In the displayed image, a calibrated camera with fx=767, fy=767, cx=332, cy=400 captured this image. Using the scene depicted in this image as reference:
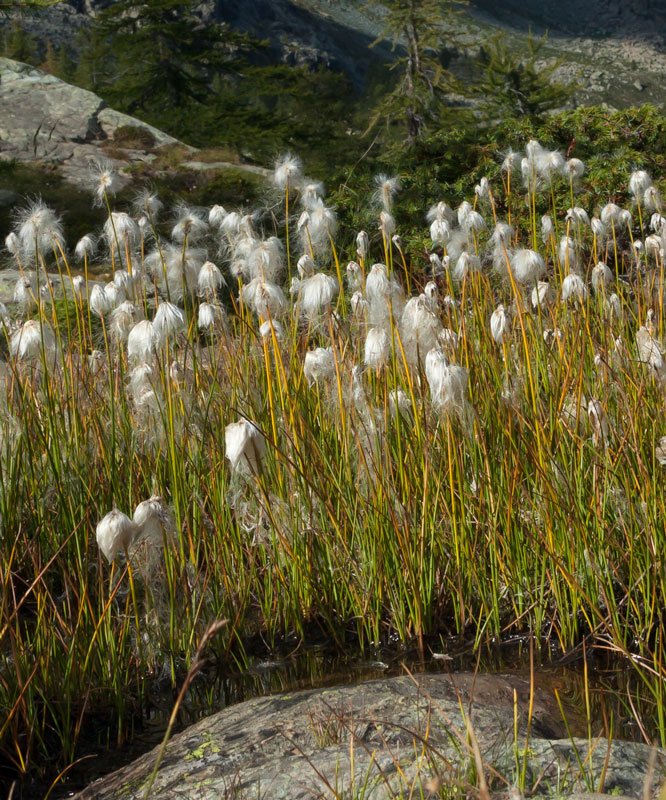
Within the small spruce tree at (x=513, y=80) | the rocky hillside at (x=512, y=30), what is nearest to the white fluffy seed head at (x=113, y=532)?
the small spruce tree at (x=513, y=80)

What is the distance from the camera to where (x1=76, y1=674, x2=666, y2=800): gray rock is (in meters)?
1.29

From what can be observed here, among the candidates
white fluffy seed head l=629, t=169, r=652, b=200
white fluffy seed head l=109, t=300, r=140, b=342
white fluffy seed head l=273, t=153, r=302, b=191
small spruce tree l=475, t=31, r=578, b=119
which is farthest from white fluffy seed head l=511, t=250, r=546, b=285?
small spruce tree l=475, t=31, r=578, b=119

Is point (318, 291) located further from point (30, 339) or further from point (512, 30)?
point (512, 30)

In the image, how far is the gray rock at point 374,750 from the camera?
129cm

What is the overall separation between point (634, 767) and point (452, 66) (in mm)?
85216

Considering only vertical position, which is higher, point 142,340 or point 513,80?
point 513,80

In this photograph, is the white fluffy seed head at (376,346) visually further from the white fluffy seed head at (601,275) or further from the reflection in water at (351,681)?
the white fluffy seed head at (601,275)

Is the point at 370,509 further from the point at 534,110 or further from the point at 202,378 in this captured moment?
the point at 534,110


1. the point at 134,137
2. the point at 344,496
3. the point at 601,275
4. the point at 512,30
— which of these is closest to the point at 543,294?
the point at 601,275

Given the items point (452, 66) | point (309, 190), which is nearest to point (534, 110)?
point (309, 190)

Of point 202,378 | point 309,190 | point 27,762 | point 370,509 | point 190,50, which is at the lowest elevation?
point 27,762

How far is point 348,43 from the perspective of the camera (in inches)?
3814

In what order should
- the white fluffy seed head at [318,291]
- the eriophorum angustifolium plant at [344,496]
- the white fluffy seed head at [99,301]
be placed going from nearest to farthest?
the eriophorum angustifolium plant at [344,496] < the white fluffy seed head at [318,291] < the white fluffy seed head at [99,301]

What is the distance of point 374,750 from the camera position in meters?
1.35
